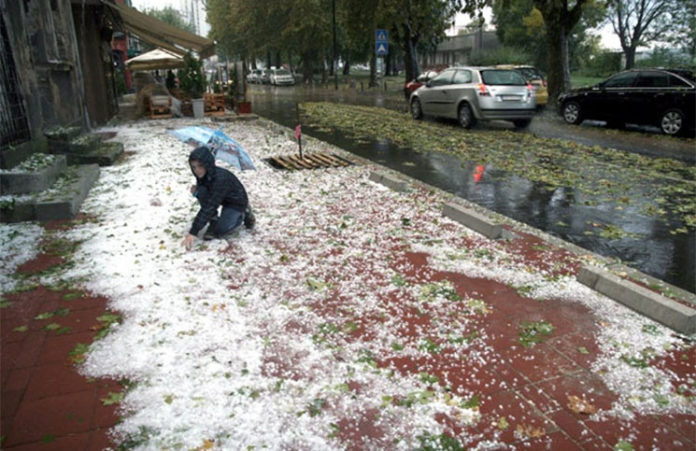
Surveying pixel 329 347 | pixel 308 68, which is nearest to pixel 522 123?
pixel 329 347

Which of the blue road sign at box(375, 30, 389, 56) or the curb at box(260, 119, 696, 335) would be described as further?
the blue road sign at box(375, 30, 389, 56)

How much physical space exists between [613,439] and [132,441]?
2584 millimetres

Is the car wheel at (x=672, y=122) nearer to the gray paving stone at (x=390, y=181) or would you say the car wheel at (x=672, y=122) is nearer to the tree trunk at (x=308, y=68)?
the gray paving stone at (x=390, y=181)

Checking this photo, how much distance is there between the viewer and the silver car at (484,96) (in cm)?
1430

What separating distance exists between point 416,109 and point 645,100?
7.08 m

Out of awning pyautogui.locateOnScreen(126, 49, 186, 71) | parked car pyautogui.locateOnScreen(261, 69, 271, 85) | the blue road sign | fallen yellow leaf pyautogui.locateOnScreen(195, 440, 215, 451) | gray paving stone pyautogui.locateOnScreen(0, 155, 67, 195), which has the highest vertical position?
the blue road sign

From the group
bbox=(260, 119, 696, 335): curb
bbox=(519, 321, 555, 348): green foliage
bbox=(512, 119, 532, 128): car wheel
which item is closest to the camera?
bbox=(519, 321, 555, 348): green foliage

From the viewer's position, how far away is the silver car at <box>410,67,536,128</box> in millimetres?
14297

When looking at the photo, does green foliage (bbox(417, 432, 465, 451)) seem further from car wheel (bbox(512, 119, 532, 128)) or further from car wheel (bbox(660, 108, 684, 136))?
car wheel (bbox(512, 119, 532, 128))

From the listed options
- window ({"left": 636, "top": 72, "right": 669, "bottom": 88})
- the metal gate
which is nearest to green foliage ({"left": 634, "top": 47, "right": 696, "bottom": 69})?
window ({"left": 636, "top": 72, "right": 669, "bottom": 88})

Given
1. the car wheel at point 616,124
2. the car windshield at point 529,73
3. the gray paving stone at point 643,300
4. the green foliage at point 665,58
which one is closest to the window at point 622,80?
the car wheel at point 616,124

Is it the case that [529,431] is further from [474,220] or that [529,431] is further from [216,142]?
[216,142]

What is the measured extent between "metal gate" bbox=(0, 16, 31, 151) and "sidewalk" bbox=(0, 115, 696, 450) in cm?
242

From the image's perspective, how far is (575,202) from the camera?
290 inches
